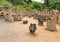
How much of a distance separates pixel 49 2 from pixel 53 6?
2310mm

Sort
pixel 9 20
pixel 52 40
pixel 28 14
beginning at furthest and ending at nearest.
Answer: pixel 28 14, pixel 9 20, pixel 52 40

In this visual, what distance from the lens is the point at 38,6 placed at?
18906 mm

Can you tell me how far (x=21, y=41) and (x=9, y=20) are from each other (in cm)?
490

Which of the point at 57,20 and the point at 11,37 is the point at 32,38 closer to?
the point at 11,37

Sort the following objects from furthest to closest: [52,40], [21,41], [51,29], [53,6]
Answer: [53,6] → [51,29] → [52,40] → [21,41]

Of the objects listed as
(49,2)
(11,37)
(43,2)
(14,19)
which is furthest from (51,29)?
(43,2)

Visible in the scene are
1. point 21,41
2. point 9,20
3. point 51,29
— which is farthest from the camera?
point 9,20

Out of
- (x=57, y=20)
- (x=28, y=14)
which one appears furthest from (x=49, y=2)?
(x=57, y=20)

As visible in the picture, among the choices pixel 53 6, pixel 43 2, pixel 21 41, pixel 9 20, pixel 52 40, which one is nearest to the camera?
pixel 21 41

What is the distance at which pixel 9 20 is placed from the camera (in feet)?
36.4

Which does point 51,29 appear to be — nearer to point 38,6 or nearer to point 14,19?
point 14,19

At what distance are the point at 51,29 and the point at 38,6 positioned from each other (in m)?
10.3

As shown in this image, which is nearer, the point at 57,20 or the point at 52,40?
the point at 52,40

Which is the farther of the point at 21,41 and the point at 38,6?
the point at 38,6
